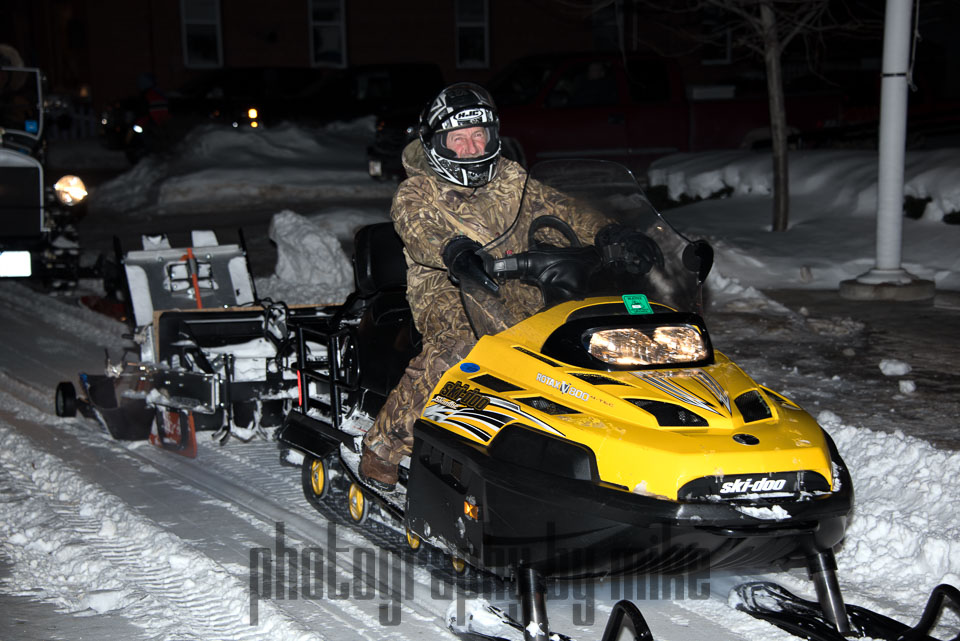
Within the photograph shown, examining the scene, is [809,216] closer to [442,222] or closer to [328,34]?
[442,222]

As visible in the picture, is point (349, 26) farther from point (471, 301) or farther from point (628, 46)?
point (471, 301)

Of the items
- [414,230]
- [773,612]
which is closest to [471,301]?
[414,230]

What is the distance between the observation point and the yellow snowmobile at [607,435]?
11.0 feet

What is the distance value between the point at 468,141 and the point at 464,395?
120cm

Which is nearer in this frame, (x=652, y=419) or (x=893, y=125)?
(x=652, y=419)

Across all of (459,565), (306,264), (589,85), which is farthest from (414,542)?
(589,85)

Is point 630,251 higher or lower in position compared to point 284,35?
lower

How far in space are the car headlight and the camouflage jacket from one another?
746 centimetres

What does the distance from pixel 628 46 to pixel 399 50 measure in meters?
5.31

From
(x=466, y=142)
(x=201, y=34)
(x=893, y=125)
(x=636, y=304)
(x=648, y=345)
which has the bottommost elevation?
(x=648, y=345)

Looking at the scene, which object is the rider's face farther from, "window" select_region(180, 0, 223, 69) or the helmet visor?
"window" select_region(180, 0, 223, 69)

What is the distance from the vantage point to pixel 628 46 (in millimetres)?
25188

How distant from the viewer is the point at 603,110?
47.8 ft

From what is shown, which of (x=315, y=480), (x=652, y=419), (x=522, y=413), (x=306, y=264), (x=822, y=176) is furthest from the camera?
(x=822, y=176)
